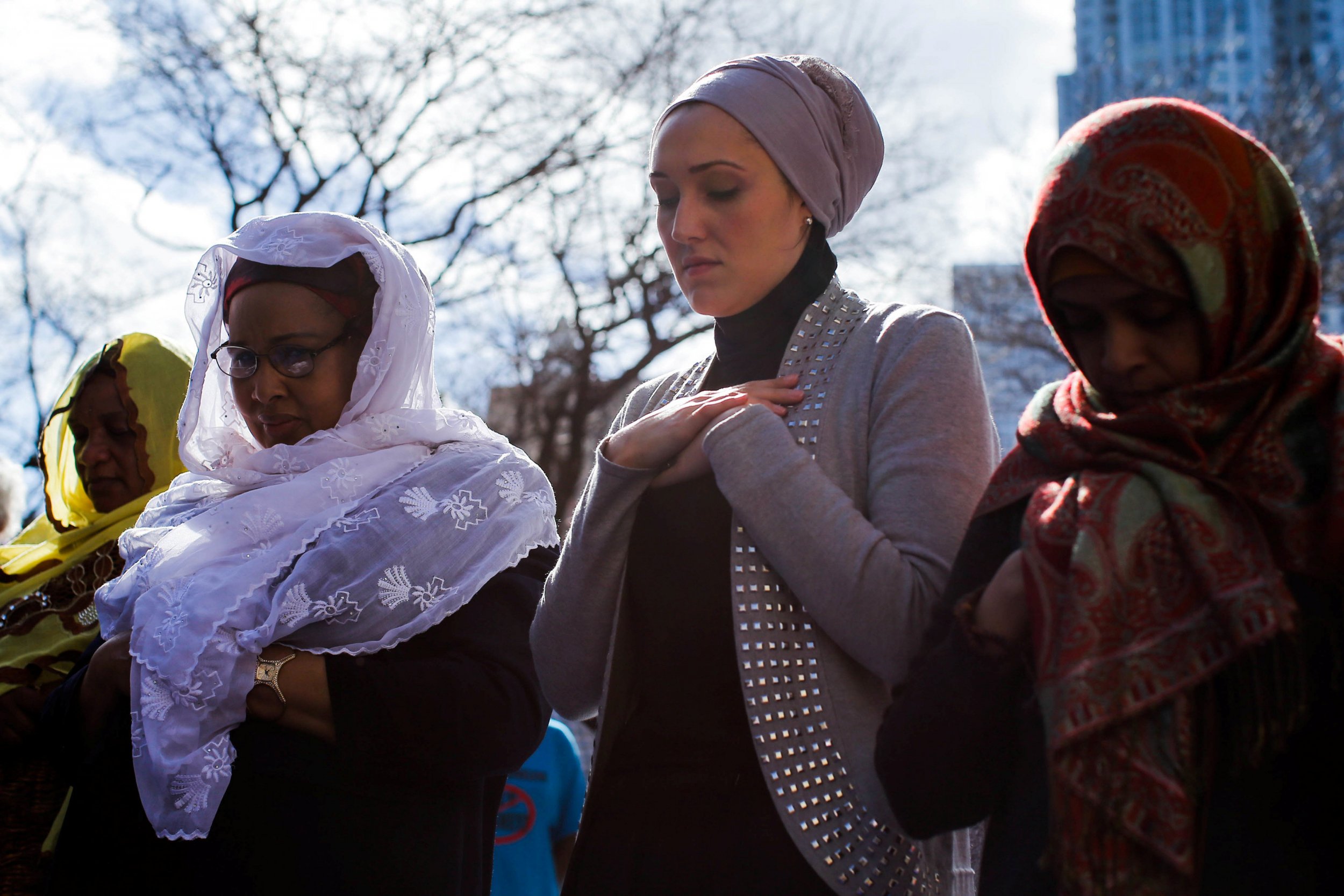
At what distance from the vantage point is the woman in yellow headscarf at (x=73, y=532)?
2656mm

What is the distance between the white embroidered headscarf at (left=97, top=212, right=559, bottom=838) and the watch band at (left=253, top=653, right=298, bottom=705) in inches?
0.5

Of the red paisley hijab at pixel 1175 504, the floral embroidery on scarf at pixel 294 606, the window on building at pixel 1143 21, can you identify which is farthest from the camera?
the window on building at pixel 1143 21

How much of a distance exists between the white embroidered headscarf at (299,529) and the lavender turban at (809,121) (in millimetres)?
808

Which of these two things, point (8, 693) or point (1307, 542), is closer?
point (1307, 542)

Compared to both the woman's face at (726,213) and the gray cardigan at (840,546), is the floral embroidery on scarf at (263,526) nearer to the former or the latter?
the gray cardigan at (840,546)

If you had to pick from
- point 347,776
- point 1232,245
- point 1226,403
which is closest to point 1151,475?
point 1226,403

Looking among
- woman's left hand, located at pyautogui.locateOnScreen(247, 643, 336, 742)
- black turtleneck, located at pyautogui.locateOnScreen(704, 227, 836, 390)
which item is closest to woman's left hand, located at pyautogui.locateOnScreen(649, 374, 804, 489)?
black turtleneck, located at pyautogui.locateOnScreen(704, 227, 836, 390)

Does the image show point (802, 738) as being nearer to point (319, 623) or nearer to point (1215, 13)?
point (319, 623)

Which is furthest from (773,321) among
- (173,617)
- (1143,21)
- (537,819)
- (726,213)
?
(1143,21)

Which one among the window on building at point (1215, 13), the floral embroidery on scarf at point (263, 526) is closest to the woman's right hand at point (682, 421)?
the floral embroidery on scarf at point (263, 526)

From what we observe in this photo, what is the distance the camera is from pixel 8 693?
2.63 meters

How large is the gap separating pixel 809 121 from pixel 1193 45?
16233 millimetres

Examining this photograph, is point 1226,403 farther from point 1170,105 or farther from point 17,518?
point 17,518

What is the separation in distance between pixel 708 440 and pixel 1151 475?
62 centimetres
